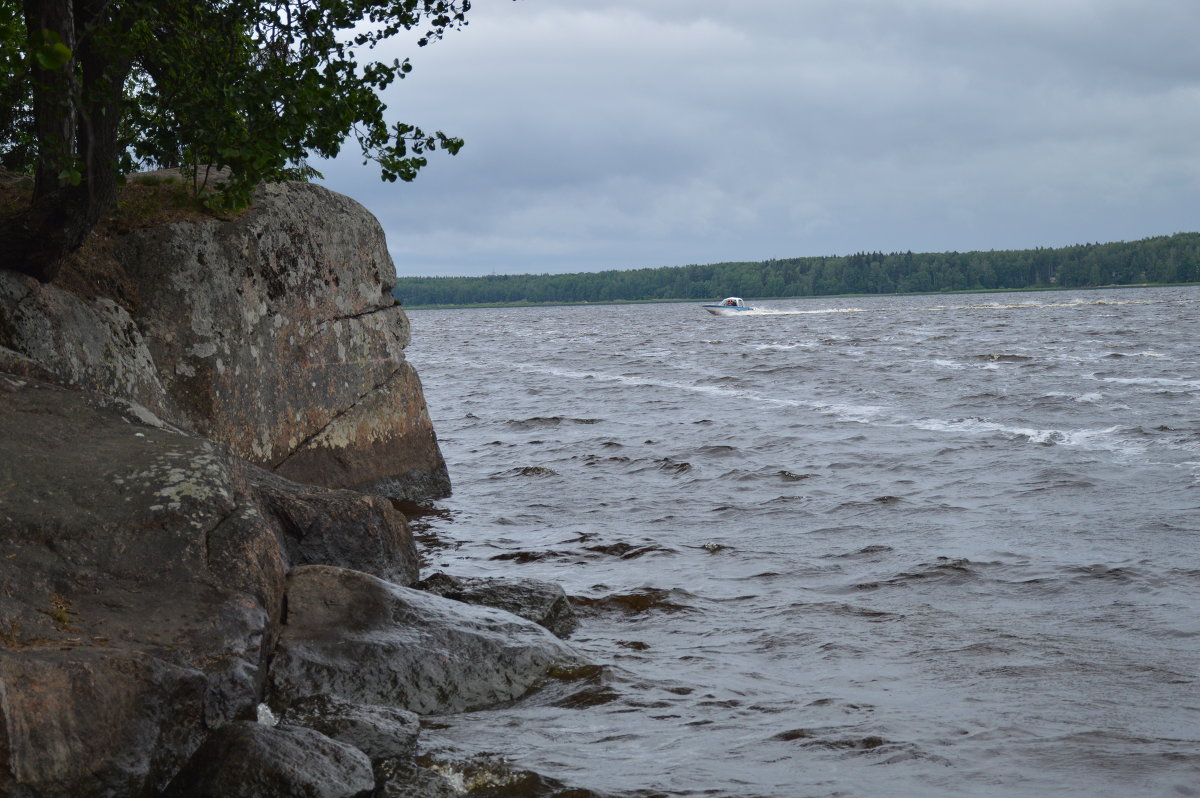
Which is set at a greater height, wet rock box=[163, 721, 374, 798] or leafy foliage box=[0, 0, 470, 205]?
leafy foliage box=[0, 0, 470, 205]

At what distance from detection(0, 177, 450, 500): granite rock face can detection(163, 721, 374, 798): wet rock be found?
3820 mm

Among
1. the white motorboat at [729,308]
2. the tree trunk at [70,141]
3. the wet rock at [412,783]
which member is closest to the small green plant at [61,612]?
the wet rock at [412,783]

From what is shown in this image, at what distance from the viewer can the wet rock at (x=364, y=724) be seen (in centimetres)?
537

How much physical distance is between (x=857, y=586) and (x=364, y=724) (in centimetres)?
471

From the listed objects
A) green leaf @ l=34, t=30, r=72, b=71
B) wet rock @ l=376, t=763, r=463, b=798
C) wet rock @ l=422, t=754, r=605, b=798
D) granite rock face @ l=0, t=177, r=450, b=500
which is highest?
green leaf @ l=34, t=30, r=72, b=71

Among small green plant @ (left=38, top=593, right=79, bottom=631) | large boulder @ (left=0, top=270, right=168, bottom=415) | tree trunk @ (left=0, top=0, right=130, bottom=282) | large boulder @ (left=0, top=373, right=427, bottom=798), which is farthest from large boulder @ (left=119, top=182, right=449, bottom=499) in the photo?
small green plant @ (left=38, top=593, right=79, bottom=631)

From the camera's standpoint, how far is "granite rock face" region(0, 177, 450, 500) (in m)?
8.62

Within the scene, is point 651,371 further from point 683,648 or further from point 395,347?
point 683,648

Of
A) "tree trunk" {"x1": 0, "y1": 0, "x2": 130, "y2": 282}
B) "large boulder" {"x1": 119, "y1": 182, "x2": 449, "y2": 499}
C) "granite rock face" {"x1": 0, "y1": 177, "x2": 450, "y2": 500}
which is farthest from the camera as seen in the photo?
"large boulder" {"x1": 119, "y1": 182, "x2": 449, "y2": 499}

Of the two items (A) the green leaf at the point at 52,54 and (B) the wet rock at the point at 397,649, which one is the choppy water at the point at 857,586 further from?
(A) the green leaf at the point at 52,54

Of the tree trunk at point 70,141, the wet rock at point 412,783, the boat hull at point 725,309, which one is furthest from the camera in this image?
the boat hull at point 725,309

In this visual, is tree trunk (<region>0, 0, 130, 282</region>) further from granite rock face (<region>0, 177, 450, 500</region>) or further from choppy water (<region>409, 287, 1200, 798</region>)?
choppy water (<region>409, 287, 1200, 798</region>)

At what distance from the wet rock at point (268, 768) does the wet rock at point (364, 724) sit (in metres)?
0.37

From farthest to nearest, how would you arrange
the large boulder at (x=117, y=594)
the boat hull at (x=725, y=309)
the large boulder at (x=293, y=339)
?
1. the boat hull at (x=725, y=309)
2. the large boulder at (x=293, y=339)
3. the large boulder at (x=117, y=594)
